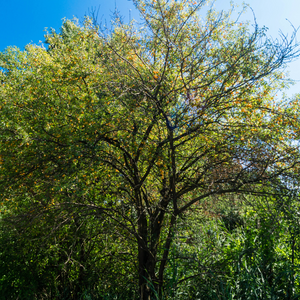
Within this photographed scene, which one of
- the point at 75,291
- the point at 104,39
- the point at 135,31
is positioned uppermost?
the point at 135,31

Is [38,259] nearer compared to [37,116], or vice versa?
[37,116]

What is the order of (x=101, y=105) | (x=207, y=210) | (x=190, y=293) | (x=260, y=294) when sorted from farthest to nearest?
(x=207, y=210) → (x=190, y=293) → (x=101, y=105) → (x=260, y=294)

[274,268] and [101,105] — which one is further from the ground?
[101,105]

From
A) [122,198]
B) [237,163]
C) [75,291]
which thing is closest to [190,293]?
[122,198]

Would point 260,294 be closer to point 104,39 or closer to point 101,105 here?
point 101,105

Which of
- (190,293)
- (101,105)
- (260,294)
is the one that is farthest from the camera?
(190,293)

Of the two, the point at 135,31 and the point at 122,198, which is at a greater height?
the point at 135,31

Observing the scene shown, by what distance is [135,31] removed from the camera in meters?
4.73

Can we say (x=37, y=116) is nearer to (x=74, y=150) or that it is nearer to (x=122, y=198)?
(x=74, y=150)

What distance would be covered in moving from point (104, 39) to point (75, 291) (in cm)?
583

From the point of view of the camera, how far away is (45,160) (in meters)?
4.14

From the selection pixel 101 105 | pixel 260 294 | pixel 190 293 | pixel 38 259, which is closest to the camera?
pixel 260 294

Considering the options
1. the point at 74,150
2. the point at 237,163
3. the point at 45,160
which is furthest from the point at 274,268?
the point at 45,160

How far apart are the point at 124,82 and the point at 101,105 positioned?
519 millimetres
